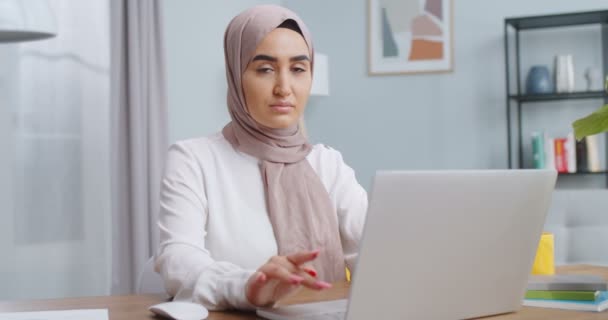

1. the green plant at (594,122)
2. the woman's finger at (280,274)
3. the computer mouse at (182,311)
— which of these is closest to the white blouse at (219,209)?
the computer mouse at (182,311)

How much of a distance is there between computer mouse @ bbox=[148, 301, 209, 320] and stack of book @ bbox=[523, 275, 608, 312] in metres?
0.50

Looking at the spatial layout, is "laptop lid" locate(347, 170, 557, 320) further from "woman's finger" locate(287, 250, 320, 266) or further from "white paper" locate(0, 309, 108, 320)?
"white paper" locate(0, 309, 108, 320)

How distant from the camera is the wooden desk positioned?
1.21 metres

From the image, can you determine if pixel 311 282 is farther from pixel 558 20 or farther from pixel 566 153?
pixel 558 20

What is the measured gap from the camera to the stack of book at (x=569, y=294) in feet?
4.19

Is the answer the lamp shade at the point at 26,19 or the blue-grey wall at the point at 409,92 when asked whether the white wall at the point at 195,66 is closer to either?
the blue-grey wall at the point at 409,92

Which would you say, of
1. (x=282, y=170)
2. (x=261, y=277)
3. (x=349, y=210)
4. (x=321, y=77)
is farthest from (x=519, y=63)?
(x=261, y=277)

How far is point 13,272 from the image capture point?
2.92 m

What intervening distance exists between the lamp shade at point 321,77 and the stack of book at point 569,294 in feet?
10.5

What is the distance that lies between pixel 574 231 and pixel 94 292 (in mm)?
1793

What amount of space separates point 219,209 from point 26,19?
0.54 m

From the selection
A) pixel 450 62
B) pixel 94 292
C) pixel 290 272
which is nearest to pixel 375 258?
pixel 290 272

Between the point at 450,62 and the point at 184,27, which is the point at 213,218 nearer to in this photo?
the point at 184,27

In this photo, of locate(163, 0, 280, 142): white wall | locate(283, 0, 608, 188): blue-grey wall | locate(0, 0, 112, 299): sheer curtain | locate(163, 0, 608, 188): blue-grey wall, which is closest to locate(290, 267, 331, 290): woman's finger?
locate(0, 0, 112, 299): sheer curtain
